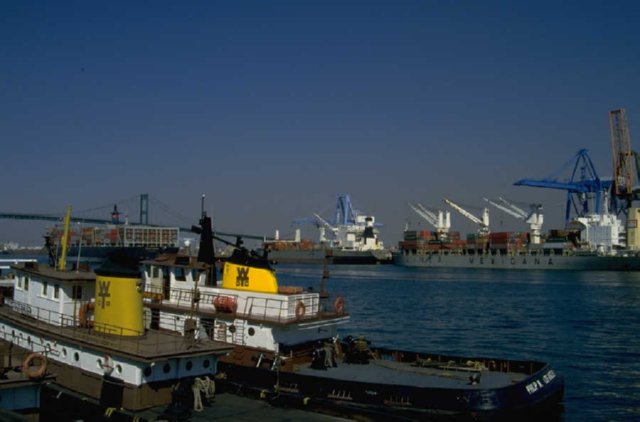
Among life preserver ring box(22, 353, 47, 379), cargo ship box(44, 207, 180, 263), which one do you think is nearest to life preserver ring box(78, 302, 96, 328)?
life preserver ring box(22, 353, 47, 379)

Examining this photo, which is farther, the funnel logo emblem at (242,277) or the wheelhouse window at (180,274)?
the wheelhouse window at (180,274)

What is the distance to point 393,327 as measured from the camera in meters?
44.4

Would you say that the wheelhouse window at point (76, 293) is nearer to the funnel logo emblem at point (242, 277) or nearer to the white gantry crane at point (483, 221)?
the funnel logo emblem at point (242, 277)

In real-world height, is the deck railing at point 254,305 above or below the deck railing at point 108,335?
above

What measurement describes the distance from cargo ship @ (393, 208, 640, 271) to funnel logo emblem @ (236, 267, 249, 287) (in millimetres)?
120011

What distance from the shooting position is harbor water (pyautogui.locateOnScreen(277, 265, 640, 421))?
26812 millimetres

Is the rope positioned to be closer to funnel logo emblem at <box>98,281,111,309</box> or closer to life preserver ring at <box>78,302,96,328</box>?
funnel logo emblem at <box>98,281,111,309</box>

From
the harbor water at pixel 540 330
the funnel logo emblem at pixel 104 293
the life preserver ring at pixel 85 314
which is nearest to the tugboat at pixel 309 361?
the funnel logo emblem at pixel 104 293

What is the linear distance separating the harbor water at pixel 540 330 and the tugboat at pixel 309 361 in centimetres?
574

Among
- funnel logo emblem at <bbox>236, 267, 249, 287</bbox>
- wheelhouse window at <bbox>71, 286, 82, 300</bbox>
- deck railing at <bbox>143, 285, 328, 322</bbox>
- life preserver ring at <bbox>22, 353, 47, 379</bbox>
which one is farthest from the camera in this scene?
funnel logo emblem at <bbox>236, 267, 249, 287</bbox>

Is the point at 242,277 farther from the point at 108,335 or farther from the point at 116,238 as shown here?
the point at 116,238

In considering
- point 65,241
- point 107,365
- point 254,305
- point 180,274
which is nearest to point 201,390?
point 107,365

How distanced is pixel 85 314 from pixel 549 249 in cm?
13864

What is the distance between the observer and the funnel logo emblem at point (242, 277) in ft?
72.1
